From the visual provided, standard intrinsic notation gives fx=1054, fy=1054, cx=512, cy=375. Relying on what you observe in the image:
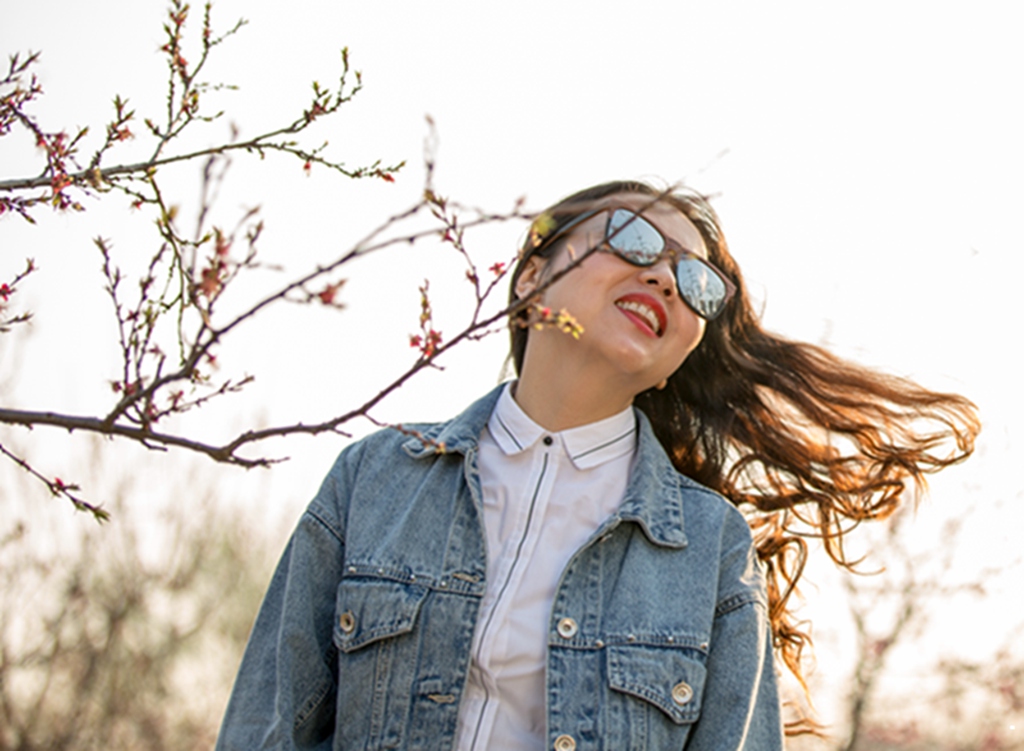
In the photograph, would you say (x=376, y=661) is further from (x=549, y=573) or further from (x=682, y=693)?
(x=682, y=693)

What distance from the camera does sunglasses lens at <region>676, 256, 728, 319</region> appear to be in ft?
9.45

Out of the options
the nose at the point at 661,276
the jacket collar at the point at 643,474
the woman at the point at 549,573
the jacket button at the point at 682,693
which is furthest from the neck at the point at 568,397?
the jacket button at the point at 682,693

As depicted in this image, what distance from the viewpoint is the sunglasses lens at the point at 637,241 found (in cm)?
277

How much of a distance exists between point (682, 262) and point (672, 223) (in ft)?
0.68

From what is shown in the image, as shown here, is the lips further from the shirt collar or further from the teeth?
the shirt collar

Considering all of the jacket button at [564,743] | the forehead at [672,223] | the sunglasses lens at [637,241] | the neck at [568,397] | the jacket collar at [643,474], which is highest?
the forehead at [672,223]

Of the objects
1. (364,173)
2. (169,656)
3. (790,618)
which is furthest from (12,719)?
(364,173)

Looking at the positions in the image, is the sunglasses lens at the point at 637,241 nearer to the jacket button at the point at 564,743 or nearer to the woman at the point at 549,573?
the woman at the point at 549,573

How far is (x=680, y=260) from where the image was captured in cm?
290

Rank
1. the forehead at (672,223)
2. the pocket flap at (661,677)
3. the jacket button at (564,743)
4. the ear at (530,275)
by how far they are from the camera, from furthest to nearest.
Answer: the ear at (530,275) → the forehead at (672,223) → the pocket flap at (661,677) → the jacket button at (564,743)

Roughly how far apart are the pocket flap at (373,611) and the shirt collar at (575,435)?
50 centimetres

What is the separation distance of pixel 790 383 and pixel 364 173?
6.97 ft

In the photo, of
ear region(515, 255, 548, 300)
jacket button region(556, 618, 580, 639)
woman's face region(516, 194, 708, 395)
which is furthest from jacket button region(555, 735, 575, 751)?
ear region(515, 255, 548, 300)

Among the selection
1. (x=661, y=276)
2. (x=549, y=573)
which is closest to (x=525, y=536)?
(x=549, y=573)
